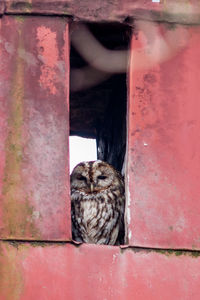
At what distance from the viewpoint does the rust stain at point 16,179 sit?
8.13 m

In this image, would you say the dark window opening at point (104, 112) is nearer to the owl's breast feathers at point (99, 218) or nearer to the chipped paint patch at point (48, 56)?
the owl's breast feathers at point (99, 218)

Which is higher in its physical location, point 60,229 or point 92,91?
point 92,91

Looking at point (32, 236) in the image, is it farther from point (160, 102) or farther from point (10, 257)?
point (160, 102)

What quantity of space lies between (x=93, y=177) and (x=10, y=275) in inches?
61.5

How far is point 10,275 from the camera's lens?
8008mm

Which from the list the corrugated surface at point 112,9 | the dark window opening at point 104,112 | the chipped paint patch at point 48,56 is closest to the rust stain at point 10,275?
the chipped paint patch at point 48,56

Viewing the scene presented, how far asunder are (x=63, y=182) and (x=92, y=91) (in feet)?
7.28

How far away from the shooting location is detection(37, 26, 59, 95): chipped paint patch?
848 centimetres

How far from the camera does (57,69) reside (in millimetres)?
8523

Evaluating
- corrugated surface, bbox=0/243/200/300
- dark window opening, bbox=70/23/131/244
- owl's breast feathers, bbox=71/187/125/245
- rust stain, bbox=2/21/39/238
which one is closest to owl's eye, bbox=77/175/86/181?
owl's breast feathers, bbox=71/187/125/245

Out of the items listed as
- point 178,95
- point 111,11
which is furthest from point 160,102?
point 111,11

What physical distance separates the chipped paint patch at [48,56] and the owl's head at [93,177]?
1083 mm

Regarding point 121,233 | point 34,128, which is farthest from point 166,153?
point 121,233

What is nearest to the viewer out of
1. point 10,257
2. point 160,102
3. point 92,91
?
point 10,257
